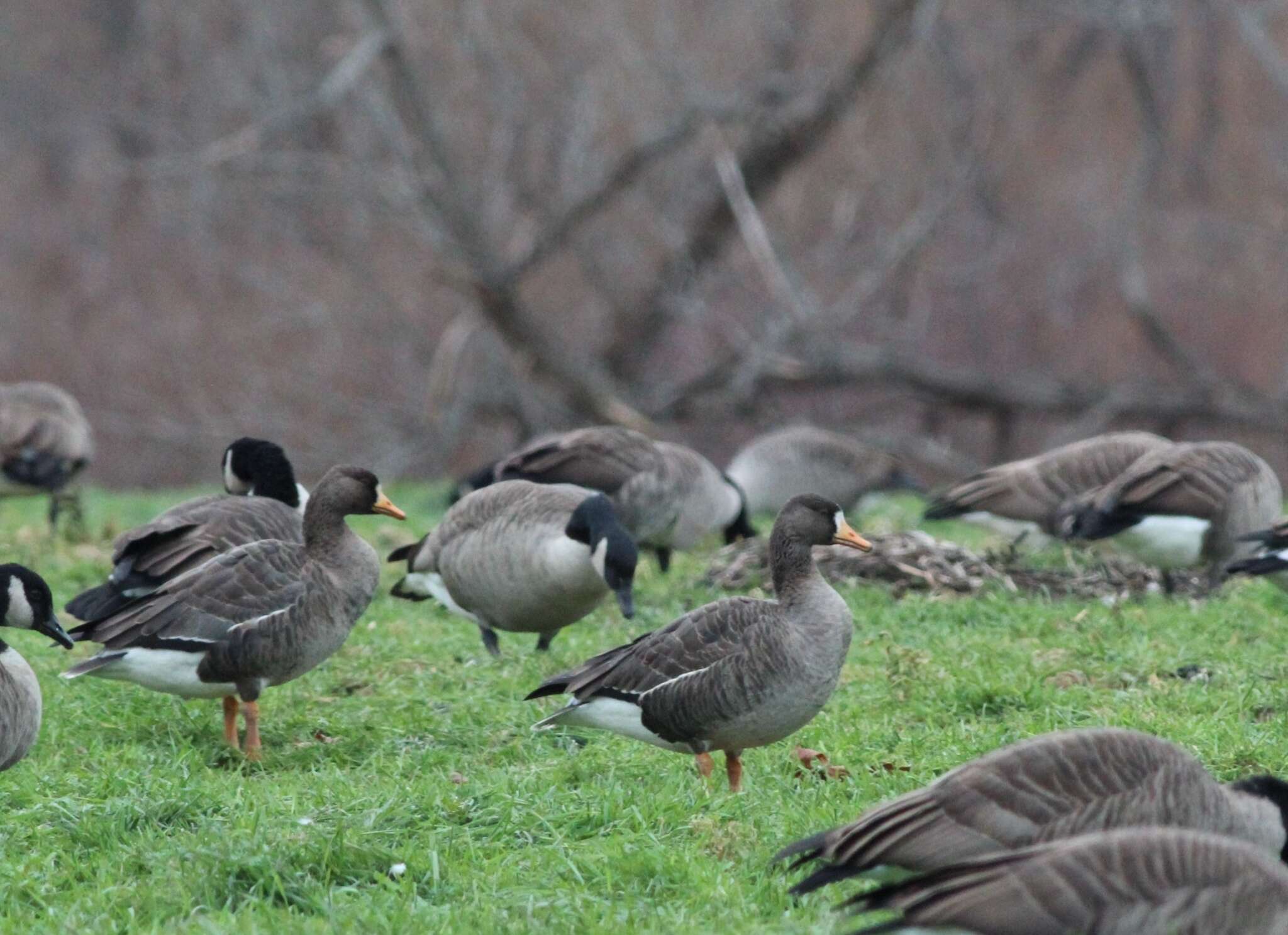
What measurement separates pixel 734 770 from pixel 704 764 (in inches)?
4.2

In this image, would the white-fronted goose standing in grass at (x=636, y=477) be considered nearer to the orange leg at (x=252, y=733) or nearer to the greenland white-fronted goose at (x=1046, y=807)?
the orange leg at (x=252, y=733)

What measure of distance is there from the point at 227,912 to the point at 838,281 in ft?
52.0

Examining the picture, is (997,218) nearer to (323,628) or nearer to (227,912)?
(323,628)

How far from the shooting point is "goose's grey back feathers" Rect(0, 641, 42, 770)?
5309 mm

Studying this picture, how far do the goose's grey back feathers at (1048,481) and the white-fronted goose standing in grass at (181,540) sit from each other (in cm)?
391

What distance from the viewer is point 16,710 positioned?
17.6 feet

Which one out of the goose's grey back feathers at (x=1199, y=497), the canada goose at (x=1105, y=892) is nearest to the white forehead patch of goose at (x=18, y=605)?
the canada goose at (x=1105, y=892)

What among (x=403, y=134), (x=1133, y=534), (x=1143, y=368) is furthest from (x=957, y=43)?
(x=1133, y=534)

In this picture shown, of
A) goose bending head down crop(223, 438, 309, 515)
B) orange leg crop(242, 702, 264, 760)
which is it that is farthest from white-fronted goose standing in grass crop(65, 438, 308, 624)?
orange leg crop(242, 702, 264, 760)

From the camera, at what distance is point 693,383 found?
17.9 m

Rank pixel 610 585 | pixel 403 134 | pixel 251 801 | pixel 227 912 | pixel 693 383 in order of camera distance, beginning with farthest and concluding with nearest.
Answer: pixel 693 383, pixel 403 134, pixel 610 585, pixel 251 801, pixel 227 912

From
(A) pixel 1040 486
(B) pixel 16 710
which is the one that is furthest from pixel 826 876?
(A) pixel 1040 486

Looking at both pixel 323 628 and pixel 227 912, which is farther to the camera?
pixel 323 628

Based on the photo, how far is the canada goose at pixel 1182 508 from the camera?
8.47 m
